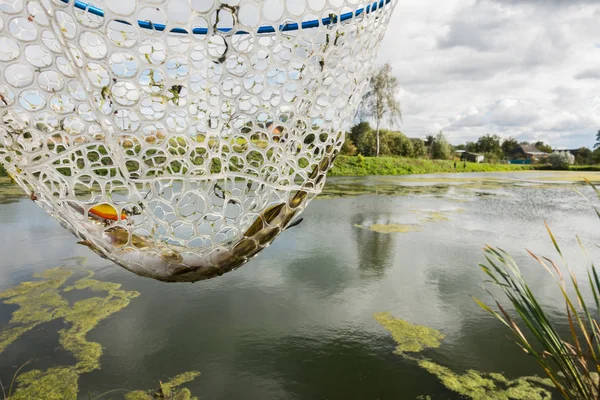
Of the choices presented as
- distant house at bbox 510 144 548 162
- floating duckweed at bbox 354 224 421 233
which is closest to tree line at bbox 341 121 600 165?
distant house at bbox 510 144 548 162

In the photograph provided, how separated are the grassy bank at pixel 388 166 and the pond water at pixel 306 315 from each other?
11.2 meters

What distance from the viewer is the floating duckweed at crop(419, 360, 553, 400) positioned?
7.01ft

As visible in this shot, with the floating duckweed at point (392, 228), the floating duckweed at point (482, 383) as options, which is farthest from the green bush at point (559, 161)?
the floating duckweed at point (482, 383)

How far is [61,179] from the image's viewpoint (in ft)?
4.71

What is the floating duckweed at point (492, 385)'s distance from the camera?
7.01ft

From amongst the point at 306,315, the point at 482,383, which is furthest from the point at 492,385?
the point at 306,315

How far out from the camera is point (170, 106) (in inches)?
52.0

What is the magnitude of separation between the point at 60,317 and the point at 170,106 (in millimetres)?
2548

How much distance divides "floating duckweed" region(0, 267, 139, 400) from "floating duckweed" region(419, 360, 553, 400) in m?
2.24

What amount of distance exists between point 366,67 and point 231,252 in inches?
37.7

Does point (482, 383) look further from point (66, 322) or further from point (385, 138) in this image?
point (385, 138)

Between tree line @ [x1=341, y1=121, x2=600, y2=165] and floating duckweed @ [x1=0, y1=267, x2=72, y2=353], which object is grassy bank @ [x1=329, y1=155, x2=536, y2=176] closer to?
tree line @ [x1=341, y1=121, x2=600, y2=165]

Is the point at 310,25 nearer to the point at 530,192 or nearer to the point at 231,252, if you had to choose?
the point at 231,252

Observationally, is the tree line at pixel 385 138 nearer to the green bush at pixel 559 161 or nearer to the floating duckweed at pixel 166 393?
the green bush at pixel 559 161
